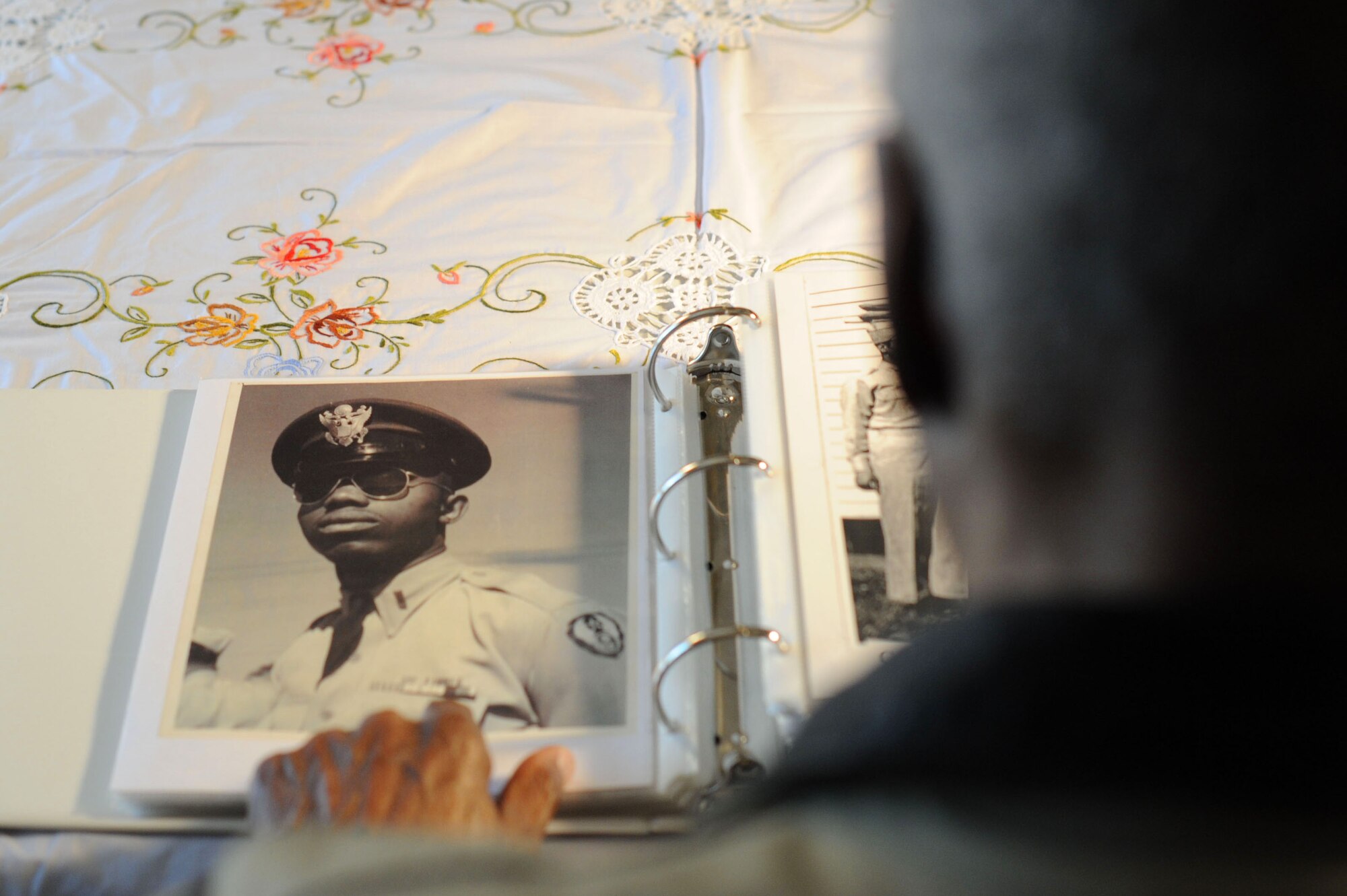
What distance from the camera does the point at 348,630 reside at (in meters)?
0.44

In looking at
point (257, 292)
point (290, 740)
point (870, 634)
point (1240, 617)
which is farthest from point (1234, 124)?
point (257, 292)

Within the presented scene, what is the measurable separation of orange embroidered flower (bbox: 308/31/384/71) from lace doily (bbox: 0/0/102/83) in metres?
0.22

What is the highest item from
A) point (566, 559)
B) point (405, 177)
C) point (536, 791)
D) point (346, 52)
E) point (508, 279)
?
point (346, 52)

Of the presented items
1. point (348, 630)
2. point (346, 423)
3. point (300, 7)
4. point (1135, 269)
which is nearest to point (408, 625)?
point (348, 630)

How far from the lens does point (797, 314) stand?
526mm

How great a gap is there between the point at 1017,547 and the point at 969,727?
5 centimetres

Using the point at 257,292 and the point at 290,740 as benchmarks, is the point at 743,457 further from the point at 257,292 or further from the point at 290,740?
the point at 257,292

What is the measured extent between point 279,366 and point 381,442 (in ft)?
0.41

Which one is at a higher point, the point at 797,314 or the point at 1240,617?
the point at 797,314

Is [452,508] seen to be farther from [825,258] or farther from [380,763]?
[825,258]

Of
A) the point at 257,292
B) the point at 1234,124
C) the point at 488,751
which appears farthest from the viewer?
the point at 257,292

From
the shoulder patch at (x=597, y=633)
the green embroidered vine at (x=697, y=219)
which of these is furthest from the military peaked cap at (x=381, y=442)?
the green embroidered vine at (x=697, y=219)

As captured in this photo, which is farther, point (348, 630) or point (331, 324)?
point (331, 324)

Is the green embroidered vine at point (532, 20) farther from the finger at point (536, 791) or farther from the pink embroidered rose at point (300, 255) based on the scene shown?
the finger at point (536, 791)
